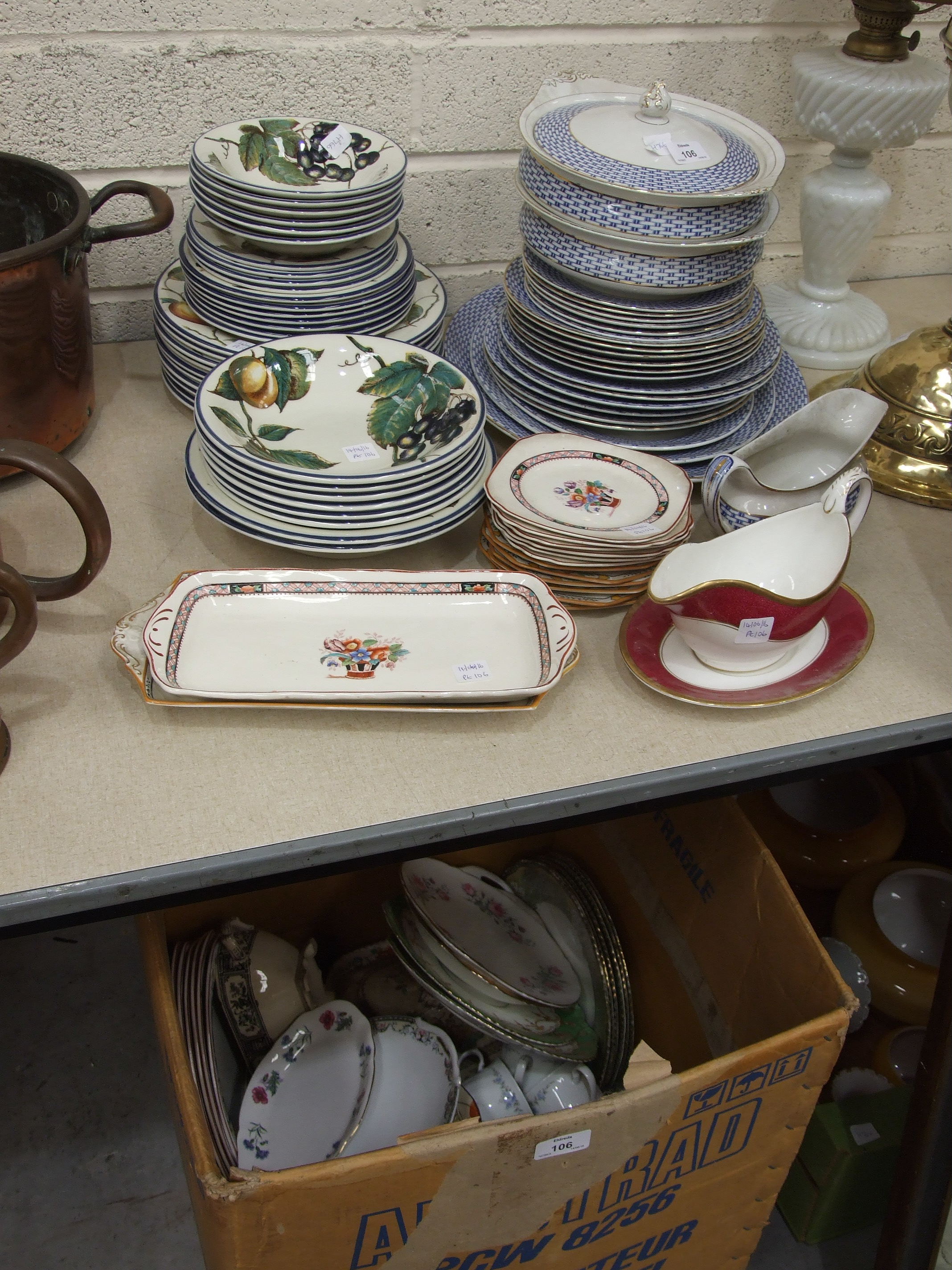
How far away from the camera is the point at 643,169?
916mm

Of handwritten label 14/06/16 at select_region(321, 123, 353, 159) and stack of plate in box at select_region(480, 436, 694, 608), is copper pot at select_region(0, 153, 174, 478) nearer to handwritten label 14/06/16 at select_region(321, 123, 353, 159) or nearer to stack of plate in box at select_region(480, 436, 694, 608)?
handwritten label 14/06/16 at select_region(321, 123, 353, 159)

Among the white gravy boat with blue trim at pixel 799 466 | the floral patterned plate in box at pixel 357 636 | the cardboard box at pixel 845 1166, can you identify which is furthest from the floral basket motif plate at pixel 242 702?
the cardboard box at pixel 845 1166

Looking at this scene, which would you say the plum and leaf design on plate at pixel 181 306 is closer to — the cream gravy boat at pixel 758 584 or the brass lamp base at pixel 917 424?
the cream gravy boat at pixel 758 584

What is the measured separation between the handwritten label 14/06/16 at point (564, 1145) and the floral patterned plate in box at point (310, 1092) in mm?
281

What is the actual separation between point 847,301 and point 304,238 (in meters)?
0.67

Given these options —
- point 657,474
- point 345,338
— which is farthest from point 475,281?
point 657,474

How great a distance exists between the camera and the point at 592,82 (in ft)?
3.42

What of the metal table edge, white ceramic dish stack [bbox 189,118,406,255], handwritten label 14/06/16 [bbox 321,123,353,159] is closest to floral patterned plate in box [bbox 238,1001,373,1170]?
the metal table edge

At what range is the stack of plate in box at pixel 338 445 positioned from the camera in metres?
0.85

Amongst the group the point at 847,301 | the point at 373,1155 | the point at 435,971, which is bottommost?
the point at 435,971

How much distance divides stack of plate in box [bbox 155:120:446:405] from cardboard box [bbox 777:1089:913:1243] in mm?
897

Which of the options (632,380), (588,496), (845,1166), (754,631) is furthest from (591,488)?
(845,1166)

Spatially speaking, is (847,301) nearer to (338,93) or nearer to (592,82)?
(592,82)

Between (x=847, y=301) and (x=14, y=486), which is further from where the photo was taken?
(x=847, y=301)
